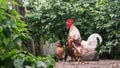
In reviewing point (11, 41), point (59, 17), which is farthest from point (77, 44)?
point (11, 41)

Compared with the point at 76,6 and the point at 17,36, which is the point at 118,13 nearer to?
the point at 17,36

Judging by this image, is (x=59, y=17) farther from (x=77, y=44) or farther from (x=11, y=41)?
(x=11, y=41)

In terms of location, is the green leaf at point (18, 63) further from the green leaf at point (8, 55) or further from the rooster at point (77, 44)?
the rooster at point (77, 44)

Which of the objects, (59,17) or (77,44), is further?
(59,17)

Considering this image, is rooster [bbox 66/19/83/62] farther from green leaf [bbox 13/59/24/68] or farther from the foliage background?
green leaf [bbox 13/59/24/68]

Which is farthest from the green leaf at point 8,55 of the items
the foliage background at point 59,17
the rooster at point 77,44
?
the foliage background at point 59,17

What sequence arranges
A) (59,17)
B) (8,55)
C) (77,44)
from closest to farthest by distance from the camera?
(8,55)
(77,44)
(59,17)

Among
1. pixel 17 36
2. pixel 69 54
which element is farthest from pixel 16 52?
pixel 69 54

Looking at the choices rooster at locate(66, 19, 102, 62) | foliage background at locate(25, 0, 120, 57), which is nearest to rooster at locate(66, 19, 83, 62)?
rooster at locate(66, 19, 102, 62)

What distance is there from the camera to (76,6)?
9023 mm

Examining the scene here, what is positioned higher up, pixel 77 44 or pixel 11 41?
pixel 11 41

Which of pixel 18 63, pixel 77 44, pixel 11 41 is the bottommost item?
pixel 77 44

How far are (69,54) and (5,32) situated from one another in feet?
18.7

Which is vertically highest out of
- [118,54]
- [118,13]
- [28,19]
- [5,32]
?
[5,32]
